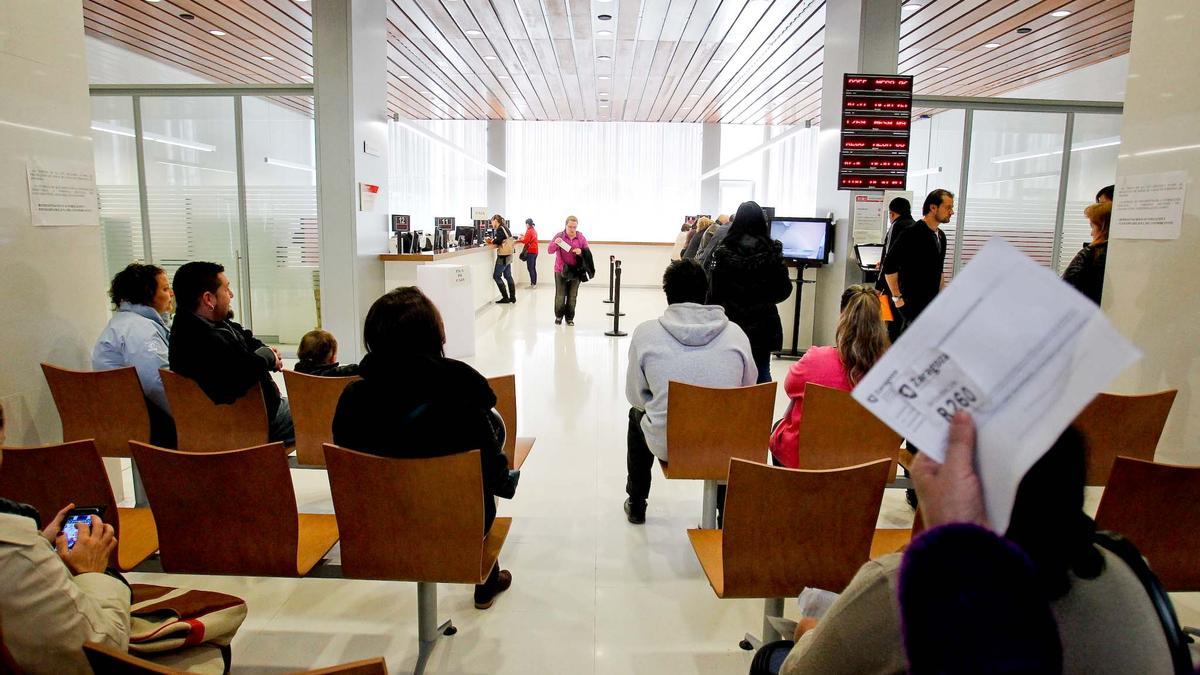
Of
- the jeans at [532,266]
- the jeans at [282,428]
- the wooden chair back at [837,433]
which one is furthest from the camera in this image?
the jeans at [532,266]

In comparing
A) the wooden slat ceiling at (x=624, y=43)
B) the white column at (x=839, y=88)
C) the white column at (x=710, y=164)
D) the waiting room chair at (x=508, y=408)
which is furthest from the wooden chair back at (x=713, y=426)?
the white column at (x=710, y=164)

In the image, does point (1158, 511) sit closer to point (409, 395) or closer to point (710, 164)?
point (409, 395)

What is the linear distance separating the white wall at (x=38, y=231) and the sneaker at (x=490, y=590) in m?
1.97

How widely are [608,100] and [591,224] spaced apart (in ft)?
16.3

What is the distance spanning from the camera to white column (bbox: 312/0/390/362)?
597 centimetres

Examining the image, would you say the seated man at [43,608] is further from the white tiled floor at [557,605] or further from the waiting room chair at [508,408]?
the waiting room chair at [508,408]

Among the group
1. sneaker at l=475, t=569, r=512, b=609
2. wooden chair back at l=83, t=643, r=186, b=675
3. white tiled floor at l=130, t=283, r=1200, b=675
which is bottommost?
white tiled floor at l=130, t=283, r=1200, b=675

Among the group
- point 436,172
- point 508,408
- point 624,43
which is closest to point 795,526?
point 508,408

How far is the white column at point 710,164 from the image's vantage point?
1638cm

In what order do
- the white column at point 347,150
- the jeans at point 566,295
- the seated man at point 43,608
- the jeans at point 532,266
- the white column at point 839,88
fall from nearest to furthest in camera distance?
1. the seated man at point 43,608
2. the white column at point 347,150
3. the white column at point 839,88
4. the jeans at point 566,295
5. the jeans at point 532,266

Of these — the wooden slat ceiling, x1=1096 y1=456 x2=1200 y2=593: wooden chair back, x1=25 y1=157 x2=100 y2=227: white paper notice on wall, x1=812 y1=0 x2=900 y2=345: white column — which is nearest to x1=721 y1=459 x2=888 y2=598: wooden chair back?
x1=1096 y1=456 x2=1200 y2=593: wooden chair back

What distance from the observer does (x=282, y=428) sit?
3.27 metres

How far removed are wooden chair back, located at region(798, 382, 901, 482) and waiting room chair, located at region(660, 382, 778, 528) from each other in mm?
168

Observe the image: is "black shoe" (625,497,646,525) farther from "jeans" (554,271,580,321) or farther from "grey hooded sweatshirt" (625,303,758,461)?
"jeans" (554,271,580,321)
